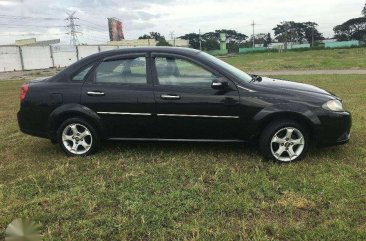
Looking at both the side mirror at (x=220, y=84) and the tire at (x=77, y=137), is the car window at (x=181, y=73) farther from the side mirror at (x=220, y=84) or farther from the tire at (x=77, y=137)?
the tire at (x=77, y=137)

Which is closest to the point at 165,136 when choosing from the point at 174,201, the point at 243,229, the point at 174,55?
the point at 174,55

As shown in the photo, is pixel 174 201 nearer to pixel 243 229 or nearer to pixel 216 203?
pixel 216 203

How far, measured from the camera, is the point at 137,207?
3926 mm

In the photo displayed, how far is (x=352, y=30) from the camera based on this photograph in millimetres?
96188

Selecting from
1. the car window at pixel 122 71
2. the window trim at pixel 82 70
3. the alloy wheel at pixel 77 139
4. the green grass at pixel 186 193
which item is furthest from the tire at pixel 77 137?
the car window at pixel 122 71

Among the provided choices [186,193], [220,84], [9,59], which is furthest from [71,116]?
[9,59]

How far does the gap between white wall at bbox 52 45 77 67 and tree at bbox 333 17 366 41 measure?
204 feet

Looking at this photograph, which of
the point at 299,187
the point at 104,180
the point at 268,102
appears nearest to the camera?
the point at 299,187

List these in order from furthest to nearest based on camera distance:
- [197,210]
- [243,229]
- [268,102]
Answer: [268,102], [197,210], [243,229]

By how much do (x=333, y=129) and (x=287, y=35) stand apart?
104 meters

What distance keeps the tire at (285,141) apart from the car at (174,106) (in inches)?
0.5

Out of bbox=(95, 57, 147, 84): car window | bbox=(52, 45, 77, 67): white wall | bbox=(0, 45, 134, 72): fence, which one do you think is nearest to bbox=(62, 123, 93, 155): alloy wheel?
bbox=(95, 57, 147, 84): car window

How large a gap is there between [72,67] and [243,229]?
3534 mm

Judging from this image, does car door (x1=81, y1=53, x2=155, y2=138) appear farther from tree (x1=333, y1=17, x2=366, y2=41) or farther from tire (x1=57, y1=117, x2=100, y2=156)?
tree (x1=333, y1=17, x2=366, y2=41)
